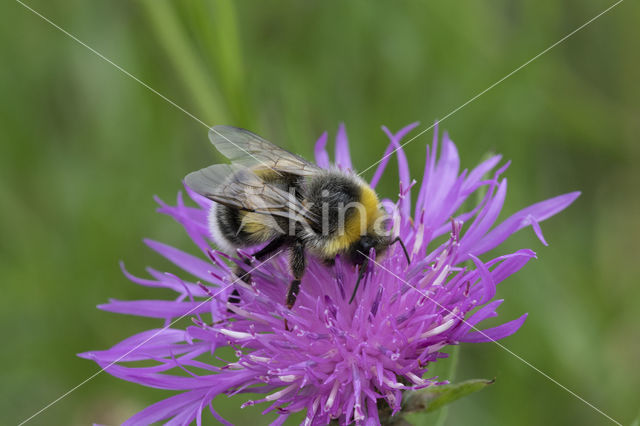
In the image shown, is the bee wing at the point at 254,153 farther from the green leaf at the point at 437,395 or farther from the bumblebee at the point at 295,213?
the green leaf at the point at 437,395

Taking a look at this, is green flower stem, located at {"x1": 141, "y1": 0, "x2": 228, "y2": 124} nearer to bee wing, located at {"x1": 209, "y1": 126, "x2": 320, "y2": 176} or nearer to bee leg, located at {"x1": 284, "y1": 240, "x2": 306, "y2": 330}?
bee wing, located at {"x1": 209, "y1": 126, "x2": 320, "y2": 176}

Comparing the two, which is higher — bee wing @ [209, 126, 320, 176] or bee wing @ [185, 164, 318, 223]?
bee wing @ [209, 126, 320, 176]

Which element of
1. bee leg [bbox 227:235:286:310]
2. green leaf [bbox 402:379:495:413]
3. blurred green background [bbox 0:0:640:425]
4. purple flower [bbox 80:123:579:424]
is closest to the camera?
green leaf [bbox 402:379:495:413]

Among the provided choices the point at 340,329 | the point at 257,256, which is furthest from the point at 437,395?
the point at 257,256

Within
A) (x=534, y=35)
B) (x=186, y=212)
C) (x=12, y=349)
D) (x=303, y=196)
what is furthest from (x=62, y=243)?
(x=534, y=35)

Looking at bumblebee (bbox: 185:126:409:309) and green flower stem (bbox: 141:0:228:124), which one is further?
green flower stem (bbox: 141:0:228:124)

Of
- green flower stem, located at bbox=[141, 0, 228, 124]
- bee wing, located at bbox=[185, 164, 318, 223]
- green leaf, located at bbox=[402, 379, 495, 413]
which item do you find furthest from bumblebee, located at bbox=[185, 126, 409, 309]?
green flower stem, located at bbox=[141, 0, 228, 124]
